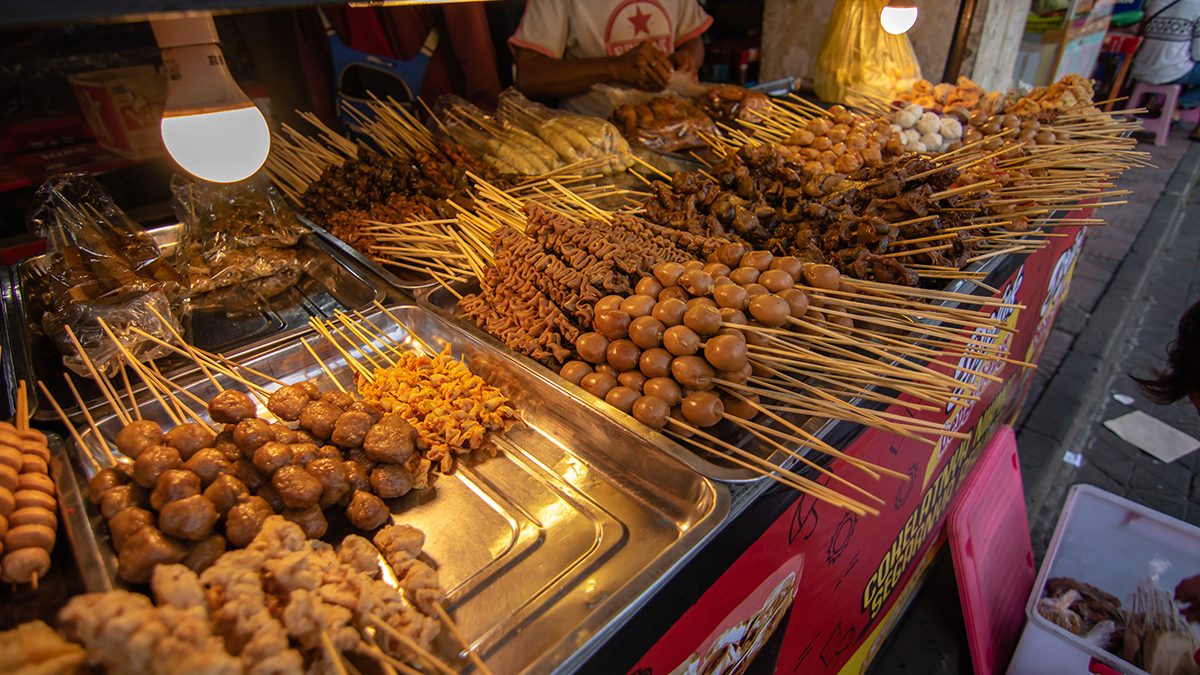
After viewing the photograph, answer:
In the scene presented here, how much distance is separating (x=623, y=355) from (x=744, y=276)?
0.58 meters

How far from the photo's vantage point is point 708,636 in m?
1.70

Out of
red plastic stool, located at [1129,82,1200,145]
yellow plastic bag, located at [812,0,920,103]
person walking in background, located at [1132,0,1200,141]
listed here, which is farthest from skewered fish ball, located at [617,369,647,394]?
person walking in background, located at [1132,0,1200,141]

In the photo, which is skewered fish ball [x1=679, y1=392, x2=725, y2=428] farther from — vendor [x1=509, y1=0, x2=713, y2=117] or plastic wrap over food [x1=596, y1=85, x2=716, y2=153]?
vendor [x1=509, y1=0, x2=713, y2=117]

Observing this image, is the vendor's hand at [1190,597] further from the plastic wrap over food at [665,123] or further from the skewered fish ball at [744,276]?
the plastic wrap over food at [665,123]

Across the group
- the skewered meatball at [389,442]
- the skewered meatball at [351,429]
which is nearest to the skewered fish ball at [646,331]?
the skewered meatball at [389,442]

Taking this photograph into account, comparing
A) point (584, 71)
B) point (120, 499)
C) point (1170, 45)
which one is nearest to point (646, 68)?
point (584, 71)

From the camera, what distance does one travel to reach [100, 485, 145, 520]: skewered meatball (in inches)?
59.8

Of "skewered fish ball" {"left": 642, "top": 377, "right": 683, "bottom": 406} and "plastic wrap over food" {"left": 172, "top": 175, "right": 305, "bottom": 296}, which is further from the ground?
"plastic wrap over food" {"left": 172, "top": 175, "right": 305, "bottom": 296}

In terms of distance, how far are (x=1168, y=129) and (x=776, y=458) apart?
14.7 metres

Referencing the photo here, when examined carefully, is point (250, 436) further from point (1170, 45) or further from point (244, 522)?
point (1170, 45)

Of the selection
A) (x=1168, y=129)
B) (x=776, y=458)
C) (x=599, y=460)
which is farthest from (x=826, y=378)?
(x=1168, y=129)

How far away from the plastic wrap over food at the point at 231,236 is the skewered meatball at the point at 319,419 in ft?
4.16

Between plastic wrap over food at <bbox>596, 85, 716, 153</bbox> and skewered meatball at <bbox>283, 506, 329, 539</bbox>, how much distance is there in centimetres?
348

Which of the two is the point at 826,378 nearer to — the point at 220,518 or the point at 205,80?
the point at 220,518
